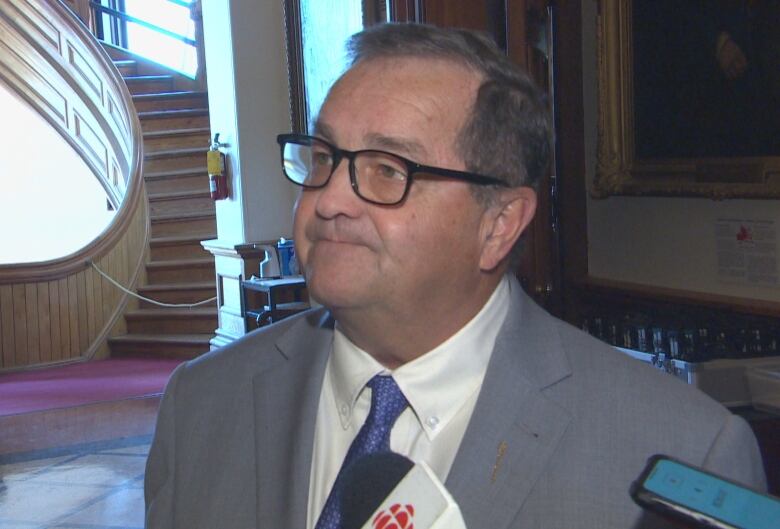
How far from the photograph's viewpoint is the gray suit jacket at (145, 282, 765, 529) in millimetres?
1304

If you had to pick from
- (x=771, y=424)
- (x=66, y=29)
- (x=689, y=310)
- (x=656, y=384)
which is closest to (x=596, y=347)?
(x=656, y=384)

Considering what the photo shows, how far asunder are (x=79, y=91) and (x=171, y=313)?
3203 mm

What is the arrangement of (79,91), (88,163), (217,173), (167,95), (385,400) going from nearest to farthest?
(385,400) < (217,173) < (79,91) < (167,95) < (88,163)

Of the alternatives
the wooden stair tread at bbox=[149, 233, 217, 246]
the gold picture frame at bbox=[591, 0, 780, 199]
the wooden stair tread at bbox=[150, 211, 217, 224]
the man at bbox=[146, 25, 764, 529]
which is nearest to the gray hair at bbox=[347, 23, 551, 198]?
the man at bbox=[146, 25, 764, 529]

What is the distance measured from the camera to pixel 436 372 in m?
1.45

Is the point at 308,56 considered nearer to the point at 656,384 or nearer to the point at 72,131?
the point at 656,384

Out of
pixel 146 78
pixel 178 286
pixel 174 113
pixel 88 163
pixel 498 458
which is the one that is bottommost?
pixel 178 286

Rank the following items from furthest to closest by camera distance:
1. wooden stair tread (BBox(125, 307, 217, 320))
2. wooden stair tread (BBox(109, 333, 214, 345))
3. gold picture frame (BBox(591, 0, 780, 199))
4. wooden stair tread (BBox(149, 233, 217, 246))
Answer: wooden stair tread (BBox(149, 233, 217, 246))
wooden stair tread (BBox(125, 307, 217, 320))
wooden stair tread (BBox(109, 333, 214, 345))
gold picture frame (BBox(591, 0, 780, 199))

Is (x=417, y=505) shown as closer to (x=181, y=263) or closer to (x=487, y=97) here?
(x=487, y=97)

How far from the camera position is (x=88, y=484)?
18.6 ft

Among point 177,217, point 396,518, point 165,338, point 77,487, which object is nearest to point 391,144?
point 396,518

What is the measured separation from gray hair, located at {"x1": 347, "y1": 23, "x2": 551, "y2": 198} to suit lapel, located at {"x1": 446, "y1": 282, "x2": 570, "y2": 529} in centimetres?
24

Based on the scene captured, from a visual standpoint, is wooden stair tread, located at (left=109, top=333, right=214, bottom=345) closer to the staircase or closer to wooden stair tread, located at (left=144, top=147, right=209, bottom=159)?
the staircase

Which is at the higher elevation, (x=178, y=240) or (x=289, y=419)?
(x=178, y=240)
